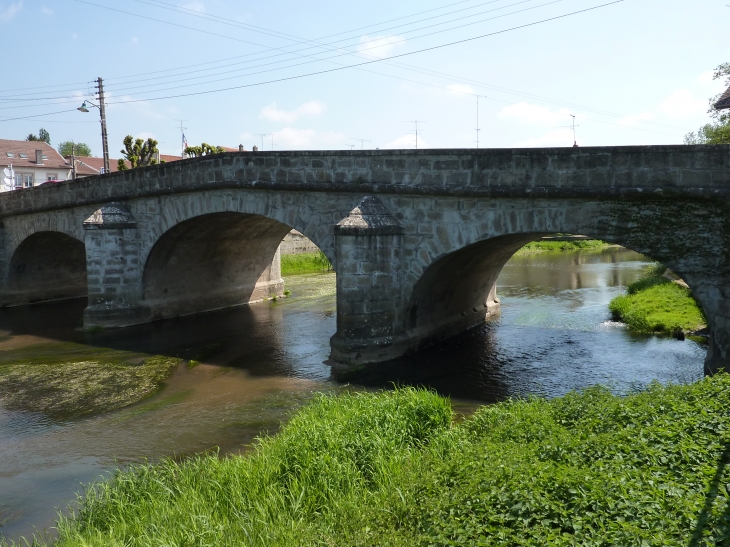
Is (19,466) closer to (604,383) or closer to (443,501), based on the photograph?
(443,501)

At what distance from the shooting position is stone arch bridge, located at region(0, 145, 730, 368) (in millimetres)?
9820

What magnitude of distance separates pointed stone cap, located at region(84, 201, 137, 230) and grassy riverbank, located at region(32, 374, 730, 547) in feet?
35.9

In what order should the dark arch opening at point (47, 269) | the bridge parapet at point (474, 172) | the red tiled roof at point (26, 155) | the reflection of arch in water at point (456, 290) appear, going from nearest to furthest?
the bridge parapet at point (474, 172), the reflection of arch in water at point (456, 290), the dark arch opening at point (47, 269), the red tiled roof at point (26, 155)

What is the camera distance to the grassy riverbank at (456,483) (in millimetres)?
4730

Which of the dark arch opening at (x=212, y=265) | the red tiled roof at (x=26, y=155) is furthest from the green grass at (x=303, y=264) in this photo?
the red tiled roof at (x=26, y=155)

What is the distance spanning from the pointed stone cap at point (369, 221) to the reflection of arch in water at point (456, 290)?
1.10 m

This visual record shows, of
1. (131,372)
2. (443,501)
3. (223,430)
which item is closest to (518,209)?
(223,430)

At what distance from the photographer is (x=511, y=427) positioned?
6.98 m

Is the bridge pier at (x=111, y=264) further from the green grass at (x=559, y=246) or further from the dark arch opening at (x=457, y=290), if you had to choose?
the green grass at (x=559, y=246)

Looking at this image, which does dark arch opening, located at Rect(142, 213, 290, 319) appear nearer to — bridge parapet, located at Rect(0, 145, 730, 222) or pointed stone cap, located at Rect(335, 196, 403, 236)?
bridge parapet, located at Rect(0, 145, 730, 222)

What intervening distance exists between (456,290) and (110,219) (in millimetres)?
9237

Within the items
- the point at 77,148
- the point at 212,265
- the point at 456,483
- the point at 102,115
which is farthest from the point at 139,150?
the point at 77,148

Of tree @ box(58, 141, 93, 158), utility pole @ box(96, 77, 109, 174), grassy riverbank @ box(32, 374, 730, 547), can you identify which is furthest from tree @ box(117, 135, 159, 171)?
tree @ box(58, 141, 93, 158)

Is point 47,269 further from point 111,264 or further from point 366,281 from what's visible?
point 366,281
